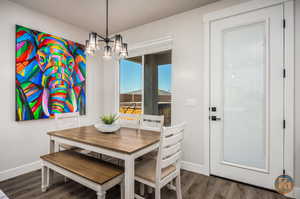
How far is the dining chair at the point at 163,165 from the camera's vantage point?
1345 millimetres

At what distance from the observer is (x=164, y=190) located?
1.95 metres

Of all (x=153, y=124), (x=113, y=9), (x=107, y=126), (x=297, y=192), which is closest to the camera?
(x=297, y=192)

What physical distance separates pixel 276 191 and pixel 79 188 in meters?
2.54

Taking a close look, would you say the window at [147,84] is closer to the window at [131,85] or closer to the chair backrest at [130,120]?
the window at [131,85]

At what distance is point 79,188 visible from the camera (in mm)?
1958

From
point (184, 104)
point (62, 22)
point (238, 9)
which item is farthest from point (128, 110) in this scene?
point (238, 9)

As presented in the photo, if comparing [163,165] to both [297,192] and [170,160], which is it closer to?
[170,160]

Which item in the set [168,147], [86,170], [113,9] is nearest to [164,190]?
[168,147]

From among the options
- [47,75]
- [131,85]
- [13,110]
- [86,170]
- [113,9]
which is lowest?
[86,170]

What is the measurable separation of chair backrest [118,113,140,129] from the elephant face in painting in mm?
1306

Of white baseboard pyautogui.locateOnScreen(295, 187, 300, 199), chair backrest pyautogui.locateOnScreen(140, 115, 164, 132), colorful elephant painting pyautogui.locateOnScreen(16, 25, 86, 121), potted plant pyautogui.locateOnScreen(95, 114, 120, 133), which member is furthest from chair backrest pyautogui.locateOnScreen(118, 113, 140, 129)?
white baseboard pyautogui.locateOnScreen(295, 187, 300, 199)

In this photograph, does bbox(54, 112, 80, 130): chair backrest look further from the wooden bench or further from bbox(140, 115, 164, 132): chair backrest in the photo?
bbox(140, 115, 164, 132): chair backrest

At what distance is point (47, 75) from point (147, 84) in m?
1.88

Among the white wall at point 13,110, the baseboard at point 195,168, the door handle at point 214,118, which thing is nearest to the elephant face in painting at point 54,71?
the white wall at point 13,110
